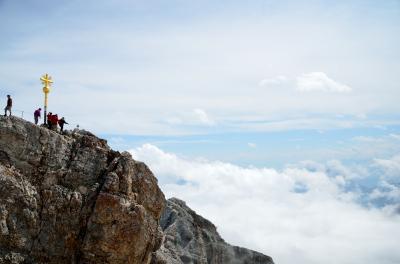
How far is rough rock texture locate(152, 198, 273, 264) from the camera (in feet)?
239

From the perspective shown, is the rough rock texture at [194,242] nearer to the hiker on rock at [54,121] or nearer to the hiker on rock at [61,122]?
the hiker on rock at [61,122]

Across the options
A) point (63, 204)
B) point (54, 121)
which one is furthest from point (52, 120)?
point (63, 204)

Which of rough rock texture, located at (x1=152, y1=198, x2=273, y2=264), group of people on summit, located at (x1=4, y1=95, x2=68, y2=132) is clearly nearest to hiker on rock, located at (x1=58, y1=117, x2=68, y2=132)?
group of people on summit, located at (x1=4, y1=95, x2=68, y2=132)

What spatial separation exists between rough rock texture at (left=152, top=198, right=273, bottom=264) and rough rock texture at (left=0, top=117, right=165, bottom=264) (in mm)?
25328

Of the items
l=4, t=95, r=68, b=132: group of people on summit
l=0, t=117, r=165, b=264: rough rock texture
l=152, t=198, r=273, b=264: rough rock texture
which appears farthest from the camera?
l=152, t=198, r=273, b=264: rough rock texture

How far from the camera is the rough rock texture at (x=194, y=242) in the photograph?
72750 millimetres

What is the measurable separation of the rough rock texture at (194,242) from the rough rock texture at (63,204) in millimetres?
25328

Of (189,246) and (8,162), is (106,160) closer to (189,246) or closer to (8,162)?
(8,162)

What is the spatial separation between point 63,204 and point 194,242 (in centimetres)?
3292

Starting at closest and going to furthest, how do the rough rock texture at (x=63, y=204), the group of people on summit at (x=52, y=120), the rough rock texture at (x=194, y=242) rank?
the rough rock texture at (x=63, y=204), the group of people on summit at (x=52, y=120), the rough rock texture at (x=194, y=242)

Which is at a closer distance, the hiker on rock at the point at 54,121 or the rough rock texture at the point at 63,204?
the rough rock texture at the point at 63,204

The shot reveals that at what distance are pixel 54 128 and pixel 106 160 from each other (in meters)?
5.88

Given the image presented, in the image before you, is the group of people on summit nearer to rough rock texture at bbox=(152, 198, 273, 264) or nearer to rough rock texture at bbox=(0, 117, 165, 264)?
rough rock texture at bbox=(0, 117, 165, 264)

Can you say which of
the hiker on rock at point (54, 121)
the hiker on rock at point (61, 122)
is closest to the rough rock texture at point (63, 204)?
the hiker on rock at point (54, 121)
